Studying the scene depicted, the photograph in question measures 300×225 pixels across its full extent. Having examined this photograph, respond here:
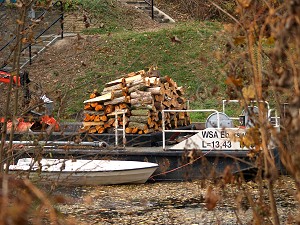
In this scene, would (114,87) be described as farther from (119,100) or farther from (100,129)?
(100,129)

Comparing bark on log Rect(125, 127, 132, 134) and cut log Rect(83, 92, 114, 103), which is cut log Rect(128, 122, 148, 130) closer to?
bark on log Rect(125, 127, 132, 134)

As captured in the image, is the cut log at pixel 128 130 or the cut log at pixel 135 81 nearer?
the cut log at pixel 128 130

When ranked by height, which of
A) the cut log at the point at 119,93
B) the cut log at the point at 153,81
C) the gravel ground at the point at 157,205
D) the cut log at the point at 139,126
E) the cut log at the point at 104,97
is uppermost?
the cut log at the point at 153,81

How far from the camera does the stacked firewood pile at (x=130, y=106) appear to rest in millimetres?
16078

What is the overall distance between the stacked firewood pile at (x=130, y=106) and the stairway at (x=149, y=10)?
1447cm

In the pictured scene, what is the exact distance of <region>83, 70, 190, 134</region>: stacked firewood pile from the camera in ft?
52.7

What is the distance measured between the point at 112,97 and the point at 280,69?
1196 centimetres

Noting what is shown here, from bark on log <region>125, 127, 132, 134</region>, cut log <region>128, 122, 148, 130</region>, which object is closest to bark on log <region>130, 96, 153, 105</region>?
cut log <region>128, 122, 148, 130</region>

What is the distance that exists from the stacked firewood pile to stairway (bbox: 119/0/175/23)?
14.5m

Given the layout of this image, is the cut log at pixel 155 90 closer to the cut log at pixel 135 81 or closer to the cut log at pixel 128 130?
the cut log at pixel 135 81

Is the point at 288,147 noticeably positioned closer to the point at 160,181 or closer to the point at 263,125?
the point at 263,125

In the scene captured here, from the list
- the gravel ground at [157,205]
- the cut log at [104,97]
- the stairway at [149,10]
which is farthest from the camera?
the stairway at [149,10]

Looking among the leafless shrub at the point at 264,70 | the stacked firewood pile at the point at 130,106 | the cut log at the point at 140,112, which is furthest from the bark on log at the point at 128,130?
the leafless shrub at the point at 264,70

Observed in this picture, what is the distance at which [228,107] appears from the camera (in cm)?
2150
